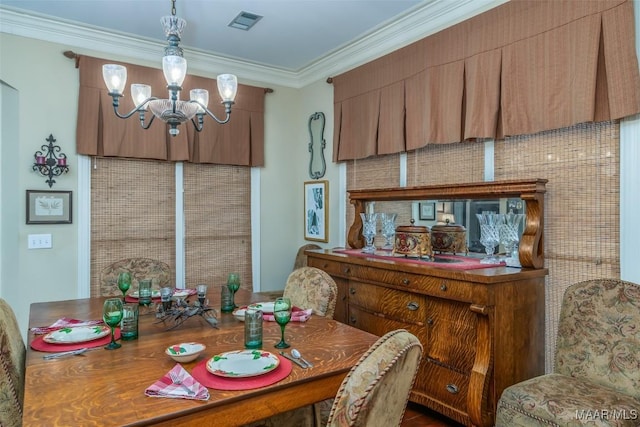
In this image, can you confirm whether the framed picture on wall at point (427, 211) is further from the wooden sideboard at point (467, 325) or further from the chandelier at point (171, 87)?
the chandelier at point (171, 87)

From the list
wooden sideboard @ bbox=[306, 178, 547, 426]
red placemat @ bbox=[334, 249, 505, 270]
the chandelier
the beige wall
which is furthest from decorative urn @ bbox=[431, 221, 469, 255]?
the beige wall

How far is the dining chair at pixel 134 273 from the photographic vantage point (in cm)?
291

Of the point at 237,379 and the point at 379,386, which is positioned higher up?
the point at 379,386

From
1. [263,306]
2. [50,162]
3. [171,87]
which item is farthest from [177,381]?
[50,162]

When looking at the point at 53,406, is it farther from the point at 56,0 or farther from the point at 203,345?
the point at 56,0

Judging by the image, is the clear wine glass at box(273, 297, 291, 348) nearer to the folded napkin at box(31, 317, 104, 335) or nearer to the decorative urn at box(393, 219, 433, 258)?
the folded napkin at box(31, 317, 104, 335)

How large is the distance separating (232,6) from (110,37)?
1.29 meters

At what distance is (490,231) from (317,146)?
222 cm

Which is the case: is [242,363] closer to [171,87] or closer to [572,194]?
[171,87]

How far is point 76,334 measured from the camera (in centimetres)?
179

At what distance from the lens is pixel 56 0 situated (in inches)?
119

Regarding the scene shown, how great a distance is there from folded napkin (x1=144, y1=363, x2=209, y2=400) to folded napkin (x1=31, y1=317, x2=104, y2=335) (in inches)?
34.4

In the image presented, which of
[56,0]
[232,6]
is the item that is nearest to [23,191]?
[56,0]

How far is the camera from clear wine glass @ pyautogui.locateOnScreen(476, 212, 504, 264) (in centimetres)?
268
